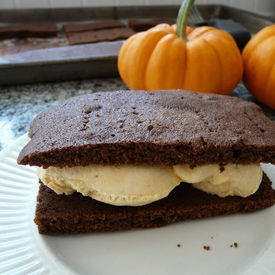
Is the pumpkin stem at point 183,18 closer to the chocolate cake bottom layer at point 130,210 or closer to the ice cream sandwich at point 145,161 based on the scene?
the ice cream sandwich at point 145,161

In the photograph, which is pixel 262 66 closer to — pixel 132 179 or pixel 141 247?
pixel 132 179

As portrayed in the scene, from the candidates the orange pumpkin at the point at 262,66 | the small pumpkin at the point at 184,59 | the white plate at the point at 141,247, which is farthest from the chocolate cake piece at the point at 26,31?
the white plate at the point at 141,247

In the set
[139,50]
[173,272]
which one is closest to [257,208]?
[173,272]

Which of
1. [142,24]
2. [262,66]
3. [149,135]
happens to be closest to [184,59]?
[262,66]

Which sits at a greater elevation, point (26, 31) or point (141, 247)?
point (26, 31)

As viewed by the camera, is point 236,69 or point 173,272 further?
point 236,69

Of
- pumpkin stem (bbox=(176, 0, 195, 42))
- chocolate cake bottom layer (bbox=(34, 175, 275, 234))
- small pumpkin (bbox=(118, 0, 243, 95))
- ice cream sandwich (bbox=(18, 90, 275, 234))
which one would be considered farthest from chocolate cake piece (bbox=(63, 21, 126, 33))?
chocolate cake bottom layer (bbox=(34, 175, 275, 234))

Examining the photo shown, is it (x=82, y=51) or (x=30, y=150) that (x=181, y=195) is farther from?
(x=82, y=51)
